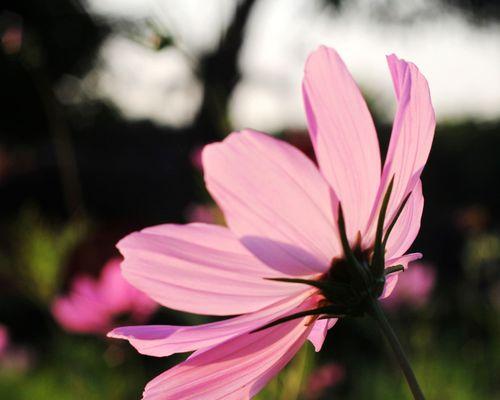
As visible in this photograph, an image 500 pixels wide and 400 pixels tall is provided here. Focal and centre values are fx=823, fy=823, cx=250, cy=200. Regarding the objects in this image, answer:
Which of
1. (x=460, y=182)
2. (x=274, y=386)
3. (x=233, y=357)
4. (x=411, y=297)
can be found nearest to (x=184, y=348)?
(x=233, y=357)

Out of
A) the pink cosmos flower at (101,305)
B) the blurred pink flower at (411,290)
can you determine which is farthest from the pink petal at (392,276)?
the blurred pink flower at (411,290)

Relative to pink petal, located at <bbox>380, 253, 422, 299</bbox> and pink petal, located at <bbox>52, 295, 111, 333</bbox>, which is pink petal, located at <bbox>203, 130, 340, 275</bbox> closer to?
pink petal, located at <bbox>380, 253, 422, 299</bbox>

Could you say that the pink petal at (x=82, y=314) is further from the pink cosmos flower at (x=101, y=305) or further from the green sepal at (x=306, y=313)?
the green sepal at (x=306, y=313)

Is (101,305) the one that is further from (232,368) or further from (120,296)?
(232,368)

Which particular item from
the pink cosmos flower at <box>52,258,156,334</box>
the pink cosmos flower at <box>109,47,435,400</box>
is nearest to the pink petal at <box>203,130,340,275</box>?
the pink cosmos flower at <box>109,47,435,400</box>

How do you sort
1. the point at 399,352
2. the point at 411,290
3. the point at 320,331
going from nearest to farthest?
the point at 399,352, the point at 320,331, the point at 411,290

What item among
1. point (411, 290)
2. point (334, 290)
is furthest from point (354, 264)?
point (411, 290)
